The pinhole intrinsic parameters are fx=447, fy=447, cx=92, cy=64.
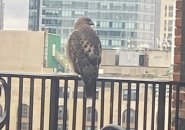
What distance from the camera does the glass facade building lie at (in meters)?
7.39

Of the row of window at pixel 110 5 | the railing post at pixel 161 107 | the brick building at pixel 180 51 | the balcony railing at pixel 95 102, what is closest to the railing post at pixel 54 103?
the balcony railing at pixel 95 102

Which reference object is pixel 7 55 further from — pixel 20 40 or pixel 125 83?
pixel 125 83

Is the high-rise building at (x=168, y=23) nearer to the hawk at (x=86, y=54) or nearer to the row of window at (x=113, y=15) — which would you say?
the row of window at (x=113, y=15)

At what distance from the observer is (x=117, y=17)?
10.2 meters

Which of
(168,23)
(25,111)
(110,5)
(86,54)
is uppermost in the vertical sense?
(110,5)

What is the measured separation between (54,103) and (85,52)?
0.29 metres

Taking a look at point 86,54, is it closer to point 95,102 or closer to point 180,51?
point 95,102

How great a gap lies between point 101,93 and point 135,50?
18.4 feet

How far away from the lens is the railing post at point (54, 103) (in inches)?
84.8

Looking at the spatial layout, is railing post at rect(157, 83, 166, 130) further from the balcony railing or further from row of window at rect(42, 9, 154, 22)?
row of window at rect(42, 9, 154, 22)

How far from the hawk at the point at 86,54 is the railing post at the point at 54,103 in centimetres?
14

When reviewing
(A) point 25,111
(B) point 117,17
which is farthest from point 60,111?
(B) point 117,17

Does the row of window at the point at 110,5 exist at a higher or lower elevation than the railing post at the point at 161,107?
higher

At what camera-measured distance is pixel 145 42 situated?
9.12 meters
